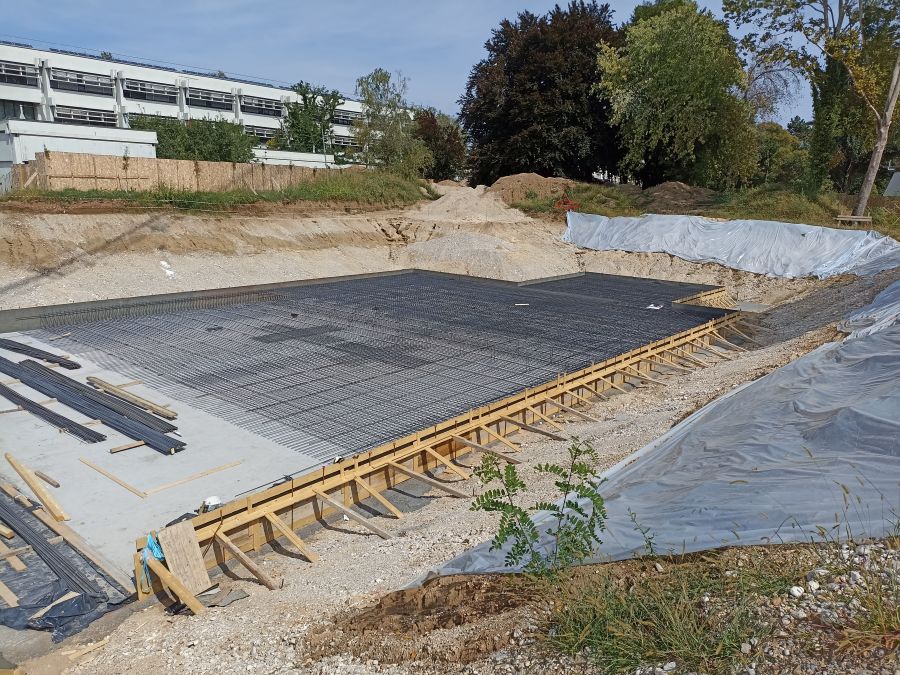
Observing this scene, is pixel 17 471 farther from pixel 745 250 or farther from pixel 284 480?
pixel 745 250

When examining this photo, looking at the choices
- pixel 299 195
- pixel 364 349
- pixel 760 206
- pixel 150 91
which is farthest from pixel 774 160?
pixel 150 91

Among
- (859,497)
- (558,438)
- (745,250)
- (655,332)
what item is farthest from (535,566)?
(745,250)

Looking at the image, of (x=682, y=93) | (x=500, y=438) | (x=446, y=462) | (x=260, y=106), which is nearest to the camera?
(x=446, y=462)

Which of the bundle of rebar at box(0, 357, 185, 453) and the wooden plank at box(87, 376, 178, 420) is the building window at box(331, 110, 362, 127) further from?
the wooden plank at box(87, 376, 178, 420)

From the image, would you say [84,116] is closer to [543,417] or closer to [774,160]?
[543,417]

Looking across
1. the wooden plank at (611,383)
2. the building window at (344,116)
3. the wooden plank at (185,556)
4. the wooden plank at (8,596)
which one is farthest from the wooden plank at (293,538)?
the building window at (344,116)

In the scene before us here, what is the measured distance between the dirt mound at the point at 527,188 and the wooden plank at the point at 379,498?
20.9 metres

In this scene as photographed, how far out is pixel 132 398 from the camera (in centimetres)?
805

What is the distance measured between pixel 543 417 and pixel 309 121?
34516 millimetres

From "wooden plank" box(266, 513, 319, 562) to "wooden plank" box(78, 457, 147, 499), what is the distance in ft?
4.93

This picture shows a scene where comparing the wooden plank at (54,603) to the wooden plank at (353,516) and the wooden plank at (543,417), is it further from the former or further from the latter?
the wooden plank at (543,417)

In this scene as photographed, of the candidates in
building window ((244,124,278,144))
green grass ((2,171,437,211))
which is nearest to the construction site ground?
green grass ((2,171,437,211))

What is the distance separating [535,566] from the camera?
348cm

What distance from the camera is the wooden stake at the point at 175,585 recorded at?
14.3ft
